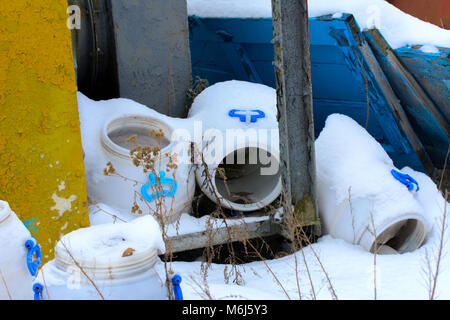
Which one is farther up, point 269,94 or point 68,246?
point 68,246

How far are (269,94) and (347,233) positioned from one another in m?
1.47

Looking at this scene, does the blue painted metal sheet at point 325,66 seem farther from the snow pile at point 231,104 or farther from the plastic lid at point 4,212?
the plastic lid at point 4,212

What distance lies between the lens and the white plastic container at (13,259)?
6.88 feet

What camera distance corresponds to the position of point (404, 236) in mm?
4242

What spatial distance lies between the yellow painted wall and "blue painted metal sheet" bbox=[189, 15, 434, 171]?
236 cm

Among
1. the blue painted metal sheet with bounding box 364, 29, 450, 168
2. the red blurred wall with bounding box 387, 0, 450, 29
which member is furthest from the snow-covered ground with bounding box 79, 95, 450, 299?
the red blurred wall with bounding box 387, 0, 450, 29

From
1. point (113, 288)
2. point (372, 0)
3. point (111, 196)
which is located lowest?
point (111, 196)

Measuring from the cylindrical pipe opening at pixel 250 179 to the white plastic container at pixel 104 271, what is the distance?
92.5 inches

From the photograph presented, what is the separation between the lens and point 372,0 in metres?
4.82

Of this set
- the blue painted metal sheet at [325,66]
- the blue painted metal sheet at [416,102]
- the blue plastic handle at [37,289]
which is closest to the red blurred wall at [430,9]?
the blue painted metal sheet at [325,66]

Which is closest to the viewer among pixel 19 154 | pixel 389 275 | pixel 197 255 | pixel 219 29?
pixel 19 154
